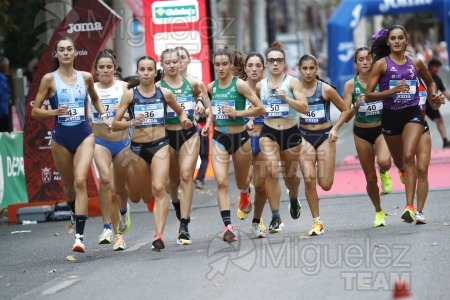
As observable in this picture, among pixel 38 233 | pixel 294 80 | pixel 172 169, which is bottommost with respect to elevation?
pixel 38 233

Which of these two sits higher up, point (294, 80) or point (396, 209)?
point (294, 80)

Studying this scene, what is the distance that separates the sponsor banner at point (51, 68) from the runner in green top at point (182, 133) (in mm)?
3990

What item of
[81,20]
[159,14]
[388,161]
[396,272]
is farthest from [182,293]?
[159,14]

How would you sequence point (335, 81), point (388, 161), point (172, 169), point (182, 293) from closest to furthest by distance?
point (182, 293) → point (172, 169) → point (388, 161) → point (335, 81)

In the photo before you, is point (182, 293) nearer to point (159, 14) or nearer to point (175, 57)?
point (175, 57)

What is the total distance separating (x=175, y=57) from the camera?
43.4ft

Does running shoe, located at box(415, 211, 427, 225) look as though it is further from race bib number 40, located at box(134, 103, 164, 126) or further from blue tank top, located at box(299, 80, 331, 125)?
race bib number 40, located at box(134, 103, 164, 126)

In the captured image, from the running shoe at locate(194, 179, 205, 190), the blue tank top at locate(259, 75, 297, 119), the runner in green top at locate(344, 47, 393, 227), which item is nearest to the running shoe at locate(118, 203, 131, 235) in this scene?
the blue tank top at locate(259, 75, 297, 119)

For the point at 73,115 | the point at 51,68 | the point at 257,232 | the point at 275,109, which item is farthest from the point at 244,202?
the point at 51,68

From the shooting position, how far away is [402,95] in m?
13.5

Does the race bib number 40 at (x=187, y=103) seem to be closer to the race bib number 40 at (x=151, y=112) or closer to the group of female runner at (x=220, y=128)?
the group of female runner at (x=220, y=128)

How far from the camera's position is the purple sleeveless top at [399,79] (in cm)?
1345

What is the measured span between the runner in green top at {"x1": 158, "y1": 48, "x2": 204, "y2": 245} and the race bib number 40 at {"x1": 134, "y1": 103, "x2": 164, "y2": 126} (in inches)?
13.1

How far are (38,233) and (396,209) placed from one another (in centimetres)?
474
